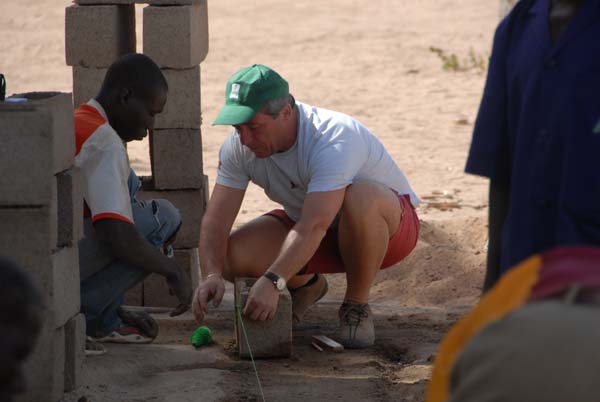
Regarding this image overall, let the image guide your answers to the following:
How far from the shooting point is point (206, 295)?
4797mm

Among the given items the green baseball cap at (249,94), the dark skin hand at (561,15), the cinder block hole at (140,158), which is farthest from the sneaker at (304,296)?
the cinder block hole at (140,158)

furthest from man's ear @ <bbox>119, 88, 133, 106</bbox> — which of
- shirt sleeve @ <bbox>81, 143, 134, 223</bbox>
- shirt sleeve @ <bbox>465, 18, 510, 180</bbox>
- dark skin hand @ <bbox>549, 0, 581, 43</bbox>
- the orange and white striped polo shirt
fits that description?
dark skin hand @ <bbox>549, 0, 581, 43</bbox>

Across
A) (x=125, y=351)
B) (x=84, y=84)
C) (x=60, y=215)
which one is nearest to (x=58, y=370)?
(x=60, y=215)

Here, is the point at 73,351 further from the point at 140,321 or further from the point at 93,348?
the point at 140,321

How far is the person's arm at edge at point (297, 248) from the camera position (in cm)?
470

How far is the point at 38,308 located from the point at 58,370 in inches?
77.7

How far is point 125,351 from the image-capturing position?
4840 millimetres

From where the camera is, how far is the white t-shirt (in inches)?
191

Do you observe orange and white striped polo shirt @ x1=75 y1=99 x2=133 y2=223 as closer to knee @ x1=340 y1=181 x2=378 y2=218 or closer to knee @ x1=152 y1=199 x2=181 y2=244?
knee @ x1=152 y1=199 x2=181 y2=244

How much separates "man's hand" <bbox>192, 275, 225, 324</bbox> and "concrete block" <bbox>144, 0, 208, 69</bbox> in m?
1.37

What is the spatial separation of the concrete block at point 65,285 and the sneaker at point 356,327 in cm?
146

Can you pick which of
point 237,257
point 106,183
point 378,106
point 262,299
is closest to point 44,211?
point 106,183

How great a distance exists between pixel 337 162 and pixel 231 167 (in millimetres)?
554

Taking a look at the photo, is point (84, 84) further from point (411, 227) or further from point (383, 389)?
point (383, 389)
